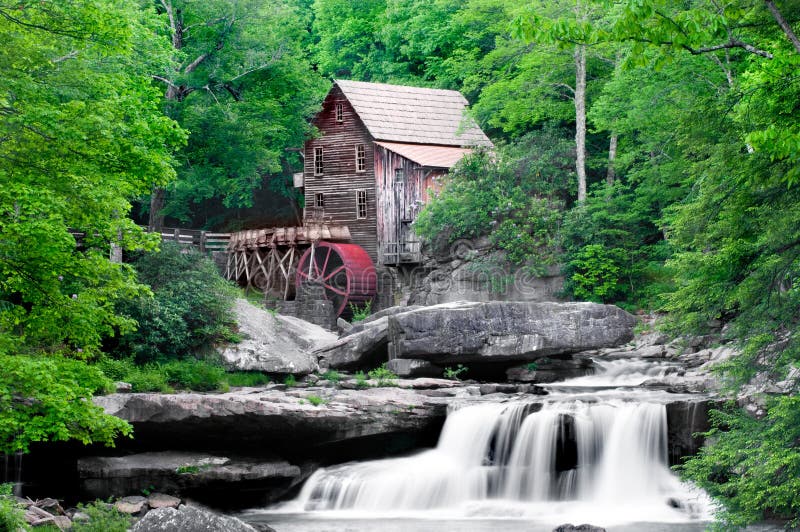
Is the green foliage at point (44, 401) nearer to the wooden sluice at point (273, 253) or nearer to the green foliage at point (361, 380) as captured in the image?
the green foliage at point (361, 380)

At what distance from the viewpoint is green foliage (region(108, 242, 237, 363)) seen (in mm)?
21672

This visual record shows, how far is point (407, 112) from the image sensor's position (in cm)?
3831

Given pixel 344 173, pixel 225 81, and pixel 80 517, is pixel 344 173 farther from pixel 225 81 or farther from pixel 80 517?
pixel 80 517

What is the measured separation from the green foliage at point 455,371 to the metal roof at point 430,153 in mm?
12246

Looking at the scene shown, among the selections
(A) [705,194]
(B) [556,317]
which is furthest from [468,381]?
(A) [705,194]

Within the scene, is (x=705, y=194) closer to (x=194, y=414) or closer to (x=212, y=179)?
(x=194, y=414)

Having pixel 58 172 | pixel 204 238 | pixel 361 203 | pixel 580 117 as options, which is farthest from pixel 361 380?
pixel 204 238

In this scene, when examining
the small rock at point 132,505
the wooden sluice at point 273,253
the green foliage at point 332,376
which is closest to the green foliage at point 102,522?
the small rock at point 132,505

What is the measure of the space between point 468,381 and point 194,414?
770cm

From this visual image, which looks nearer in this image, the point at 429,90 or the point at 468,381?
the point at 468,381

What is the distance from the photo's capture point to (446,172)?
1403 inches

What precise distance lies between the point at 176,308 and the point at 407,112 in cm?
1836

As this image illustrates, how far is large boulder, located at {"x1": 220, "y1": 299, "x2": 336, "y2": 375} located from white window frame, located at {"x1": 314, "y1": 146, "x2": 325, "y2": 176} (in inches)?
561

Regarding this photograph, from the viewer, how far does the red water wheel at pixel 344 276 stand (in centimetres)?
3512
